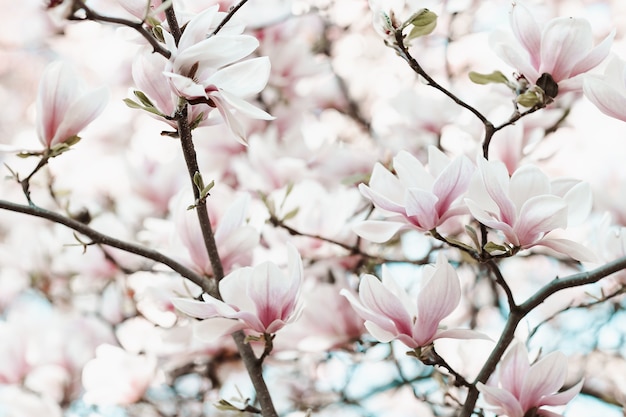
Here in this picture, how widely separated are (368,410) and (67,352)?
1.60 ft

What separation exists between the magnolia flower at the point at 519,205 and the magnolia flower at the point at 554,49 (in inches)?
4.0

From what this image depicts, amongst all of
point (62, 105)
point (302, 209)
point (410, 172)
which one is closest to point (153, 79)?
point (62, 105)

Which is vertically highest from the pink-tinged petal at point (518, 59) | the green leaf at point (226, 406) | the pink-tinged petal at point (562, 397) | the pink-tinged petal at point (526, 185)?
the pink-tinged petal at point (518, 59)

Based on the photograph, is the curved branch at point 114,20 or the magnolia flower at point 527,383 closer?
the curved branch at point 114,20

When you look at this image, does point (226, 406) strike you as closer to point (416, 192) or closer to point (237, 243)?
point (237, 243)

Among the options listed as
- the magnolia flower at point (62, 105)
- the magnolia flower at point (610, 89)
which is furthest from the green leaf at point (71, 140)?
the magnolia flower at point (610, 89)

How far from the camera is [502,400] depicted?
0.56m

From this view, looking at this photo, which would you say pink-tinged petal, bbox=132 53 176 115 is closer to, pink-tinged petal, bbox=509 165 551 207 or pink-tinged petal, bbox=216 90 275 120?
pink-tinged petal, bbox=216 90 275 120

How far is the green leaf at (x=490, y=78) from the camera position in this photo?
0.63 meters

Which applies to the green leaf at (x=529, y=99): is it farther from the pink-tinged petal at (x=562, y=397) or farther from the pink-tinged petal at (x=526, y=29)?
the pink-tinged petal at (x=562, y=397)

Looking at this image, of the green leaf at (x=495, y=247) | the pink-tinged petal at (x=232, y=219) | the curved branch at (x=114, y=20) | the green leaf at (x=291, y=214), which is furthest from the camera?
the green leaf at (x=291, y=214)

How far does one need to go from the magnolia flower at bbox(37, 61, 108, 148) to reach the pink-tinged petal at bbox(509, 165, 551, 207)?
344 millimetres

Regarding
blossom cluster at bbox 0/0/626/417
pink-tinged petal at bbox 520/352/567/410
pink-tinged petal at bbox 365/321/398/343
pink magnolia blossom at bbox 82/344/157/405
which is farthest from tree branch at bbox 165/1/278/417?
pink magnolia blossom at bbox 82/344/157/405

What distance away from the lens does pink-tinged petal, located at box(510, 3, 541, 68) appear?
582mm
